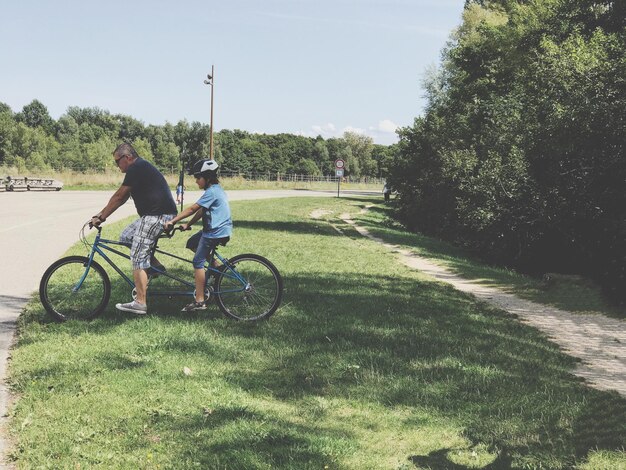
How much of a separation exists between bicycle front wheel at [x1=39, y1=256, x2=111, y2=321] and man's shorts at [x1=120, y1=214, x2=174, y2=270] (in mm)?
554

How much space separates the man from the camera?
5.92m

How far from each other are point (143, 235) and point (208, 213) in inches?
27.9

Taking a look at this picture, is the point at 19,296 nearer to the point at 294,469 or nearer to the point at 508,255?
the point at 294,469

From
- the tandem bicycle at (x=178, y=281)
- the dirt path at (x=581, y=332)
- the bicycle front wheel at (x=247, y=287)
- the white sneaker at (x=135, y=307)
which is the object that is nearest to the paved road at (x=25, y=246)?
the tandem bicycle at (x=178, y=281)

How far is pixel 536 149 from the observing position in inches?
550

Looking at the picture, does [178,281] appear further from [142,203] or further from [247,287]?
[142,203]

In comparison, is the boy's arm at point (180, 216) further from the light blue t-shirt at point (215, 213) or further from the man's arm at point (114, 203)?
the man's arm at point (114, 203)

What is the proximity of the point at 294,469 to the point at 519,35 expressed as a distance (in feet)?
74.6

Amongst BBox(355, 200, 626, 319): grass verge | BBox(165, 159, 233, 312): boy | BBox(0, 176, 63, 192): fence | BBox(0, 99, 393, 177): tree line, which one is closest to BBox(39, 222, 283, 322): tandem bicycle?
BBox(165, 159, 233, 312): boy

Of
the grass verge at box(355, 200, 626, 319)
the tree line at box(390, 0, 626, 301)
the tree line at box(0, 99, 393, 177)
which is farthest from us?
the tree line at box(0, 99, 393, 177)

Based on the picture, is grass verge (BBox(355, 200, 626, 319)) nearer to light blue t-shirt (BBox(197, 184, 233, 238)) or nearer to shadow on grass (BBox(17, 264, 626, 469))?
shadow on grass (BBox(17, 264, 626, 469))

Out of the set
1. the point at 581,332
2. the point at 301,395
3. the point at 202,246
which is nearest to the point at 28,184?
the point at 202,246

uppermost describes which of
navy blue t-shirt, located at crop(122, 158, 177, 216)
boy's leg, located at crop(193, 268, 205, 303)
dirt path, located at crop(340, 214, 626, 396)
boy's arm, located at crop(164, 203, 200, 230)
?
navy blue t-shirt, located at crop(122, 158, 177, 216)

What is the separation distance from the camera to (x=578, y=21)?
16.7 metres
